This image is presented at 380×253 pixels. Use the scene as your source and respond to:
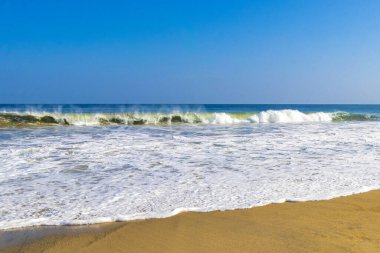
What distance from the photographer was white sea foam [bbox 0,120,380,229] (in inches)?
167

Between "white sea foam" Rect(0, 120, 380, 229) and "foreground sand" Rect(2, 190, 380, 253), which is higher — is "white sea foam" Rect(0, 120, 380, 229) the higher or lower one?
the higher one

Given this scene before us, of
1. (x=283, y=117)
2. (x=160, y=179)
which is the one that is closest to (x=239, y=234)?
(x=160, y=179)

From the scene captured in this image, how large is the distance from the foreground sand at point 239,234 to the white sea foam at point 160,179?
305 millimetres

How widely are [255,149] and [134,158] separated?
2984 mm

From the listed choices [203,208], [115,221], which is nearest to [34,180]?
[115,221]

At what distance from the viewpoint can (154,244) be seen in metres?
3.30

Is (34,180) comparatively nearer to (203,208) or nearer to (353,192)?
(203,208)

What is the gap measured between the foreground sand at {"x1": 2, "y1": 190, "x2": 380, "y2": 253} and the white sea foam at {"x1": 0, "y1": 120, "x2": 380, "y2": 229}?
0.30 metres

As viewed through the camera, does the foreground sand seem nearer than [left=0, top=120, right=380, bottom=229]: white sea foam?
Yes

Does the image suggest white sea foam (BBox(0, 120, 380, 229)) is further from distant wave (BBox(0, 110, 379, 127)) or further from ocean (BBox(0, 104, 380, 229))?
distant wave (BBox(0, 110, 379, 127))

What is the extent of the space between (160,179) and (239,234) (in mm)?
2377

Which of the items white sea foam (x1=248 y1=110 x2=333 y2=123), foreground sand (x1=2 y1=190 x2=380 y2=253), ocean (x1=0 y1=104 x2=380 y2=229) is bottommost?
white sea foam (x1=248 y1=110 x2=333 y2=123)

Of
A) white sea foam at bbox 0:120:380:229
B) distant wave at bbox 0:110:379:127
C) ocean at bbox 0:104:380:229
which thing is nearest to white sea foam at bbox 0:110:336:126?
distant wave at bbox 0:110:379:127

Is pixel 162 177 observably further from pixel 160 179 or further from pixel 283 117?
pixel 283 117
